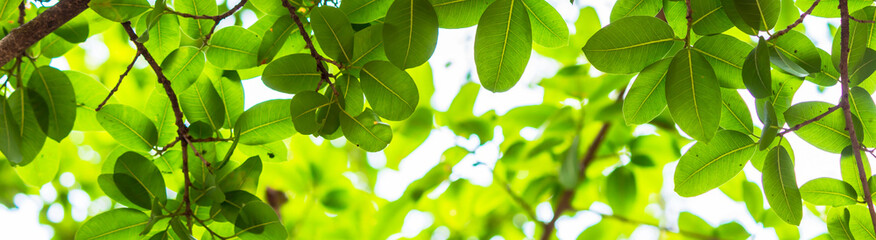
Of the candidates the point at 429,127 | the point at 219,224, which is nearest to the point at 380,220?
the point at 429,127

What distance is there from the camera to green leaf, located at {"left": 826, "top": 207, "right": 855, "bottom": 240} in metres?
→ 0.84

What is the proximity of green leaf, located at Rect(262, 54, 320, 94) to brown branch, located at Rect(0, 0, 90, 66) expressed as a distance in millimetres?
278

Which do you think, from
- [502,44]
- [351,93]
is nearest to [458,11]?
[502,44]

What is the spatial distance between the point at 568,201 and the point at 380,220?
23.4 inches

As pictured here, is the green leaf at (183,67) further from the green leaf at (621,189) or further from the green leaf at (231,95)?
the green leaf at (621,189)

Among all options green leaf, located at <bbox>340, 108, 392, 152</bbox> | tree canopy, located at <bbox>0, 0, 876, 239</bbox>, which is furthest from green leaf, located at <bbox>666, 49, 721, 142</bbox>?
green leaf, located at <bbox>340, 108, 392, 152</bbox>

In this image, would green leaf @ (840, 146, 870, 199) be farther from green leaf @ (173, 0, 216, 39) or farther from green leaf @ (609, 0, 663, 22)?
green leaf @ (173, 0, 216, 39)

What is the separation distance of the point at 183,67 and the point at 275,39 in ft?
0.66

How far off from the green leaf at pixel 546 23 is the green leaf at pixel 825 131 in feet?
1.09

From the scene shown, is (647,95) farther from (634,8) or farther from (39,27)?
(39,27)

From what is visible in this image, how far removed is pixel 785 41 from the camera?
75 centimetres

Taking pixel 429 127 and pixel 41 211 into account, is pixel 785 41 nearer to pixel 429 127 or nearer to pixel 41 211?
pixel 429 127

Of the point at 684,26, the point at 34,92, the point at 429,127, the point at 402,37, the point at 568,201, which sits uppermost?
the point at 34,92

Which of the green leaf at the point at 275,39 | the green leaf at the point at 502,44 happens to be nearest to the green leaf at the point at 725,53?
the green leaf at the point at 502,44
